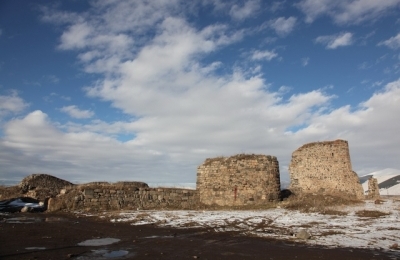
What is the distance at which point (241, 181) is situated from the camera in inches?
668

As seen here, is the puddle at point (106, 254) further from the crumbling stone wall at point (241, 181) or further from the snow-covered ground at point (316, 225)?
the crumbling stone wall at point (241, 181)

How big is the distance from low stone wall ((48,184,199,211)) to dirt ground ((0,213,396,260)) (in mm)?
6740

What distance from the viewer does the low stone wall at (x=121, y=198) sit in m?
16.4

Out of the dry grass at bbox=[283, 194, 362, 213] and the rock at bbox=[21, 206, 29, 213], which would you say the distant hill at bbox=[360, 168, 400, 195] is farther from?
the rock at bbox=[21, 206, 29, 213]

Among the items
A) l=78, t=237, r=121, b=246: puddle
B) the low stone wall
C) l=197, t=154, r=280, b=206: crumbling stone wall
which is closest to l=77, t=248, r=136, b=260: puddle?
l=78, t=237, r=121, b=246: puddle

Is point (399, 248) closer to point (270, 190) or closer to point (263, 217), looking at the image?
point (263, 217)

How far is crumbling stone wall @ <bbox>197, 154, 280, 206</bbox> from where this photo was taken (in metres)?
16.8

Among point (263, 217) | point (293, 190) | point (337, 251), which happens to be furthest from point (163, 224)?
point (293, 190)

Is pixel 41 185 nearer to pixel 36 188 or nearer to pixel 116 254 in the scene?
pixel 36 188

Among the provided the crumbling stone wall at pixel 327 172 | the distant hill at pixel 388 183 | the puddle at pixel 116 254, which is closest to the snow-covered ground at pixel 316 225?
the puddle at pixel 116 254

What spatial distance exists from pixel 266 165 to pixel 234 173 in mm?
1943

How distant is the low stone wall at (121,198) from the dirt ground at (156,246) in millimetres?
6740

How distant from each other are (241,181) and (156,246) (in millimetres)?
10231

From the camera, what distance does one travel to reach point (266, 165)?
677 inches
